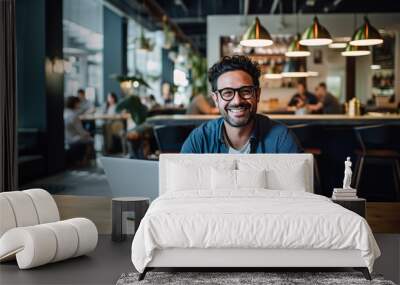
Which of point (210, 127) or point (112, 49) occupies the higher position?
point (112, 49)

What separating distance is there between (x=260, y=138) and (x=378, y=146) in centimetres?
416

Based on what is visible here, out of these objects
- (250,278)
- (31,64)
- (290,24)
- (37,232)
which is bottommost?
(250,278)

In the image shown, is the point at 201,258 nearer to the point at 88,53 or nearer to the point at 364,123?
the point at 364,123

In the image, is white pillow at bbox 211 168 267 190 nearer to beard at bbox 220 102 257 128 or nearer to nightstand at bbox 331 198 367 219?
beard at bbox 220 102 257 128

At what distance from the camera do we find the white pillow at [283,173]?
4.82 metres

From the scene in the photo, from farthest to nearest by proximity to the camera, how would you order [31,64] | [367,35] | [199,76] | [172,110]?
1. [199,76]
2. [172,110]
3. [31,64]
4. [367,35]

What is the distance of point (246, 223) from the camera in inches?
148

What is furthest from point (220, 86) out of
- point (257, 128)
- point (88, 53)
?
point (88, 53)

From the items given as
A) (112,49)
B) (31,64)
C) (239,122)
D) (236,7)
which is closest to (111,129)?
(31,64)

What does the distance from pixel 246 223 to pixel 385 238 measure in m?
1.97

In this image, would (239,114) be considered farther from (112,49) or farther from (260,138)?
→ (112,49)

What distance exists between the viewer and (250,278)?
152 inches

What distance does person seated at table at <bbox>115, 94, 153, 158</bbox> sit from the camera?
10586 mm

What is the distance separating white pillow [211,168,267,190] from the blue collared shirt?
235mm
